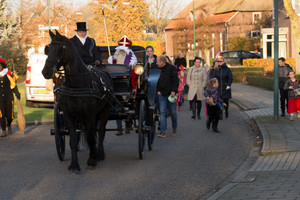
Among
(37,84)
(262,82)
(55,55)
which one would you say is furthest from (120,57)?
(262,82)

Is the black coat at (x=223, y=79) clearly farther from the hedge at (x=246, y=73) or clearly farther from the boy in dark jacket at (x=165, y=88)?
the hedge at (x=246, y=73)

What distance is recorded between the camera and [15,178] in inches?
326

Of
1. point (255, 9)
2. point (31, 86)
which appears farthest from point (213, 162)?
point (255, 9)

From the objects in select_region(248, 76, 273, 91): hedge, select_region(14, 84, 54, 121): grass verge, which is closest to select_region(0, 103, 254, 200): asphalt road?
select_region(14, 84, 54, 121): grass verge

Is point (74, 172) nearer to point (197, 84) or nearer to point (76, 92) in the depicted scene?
point (76, 92)

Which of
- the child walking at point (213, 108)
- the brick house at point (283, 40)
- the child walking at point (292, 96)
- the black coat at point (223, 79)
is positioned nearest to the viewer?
the child walking at point (213, 108)

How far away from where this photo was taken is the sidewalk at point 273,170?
654 centimetres

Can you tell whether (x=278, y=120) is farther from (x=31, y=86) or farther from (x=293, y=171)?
(x=31, y=86)

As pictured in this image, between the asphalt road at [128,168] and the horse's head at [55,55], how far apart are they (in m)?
1.52

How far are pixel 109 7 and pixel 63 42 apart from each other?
187 ft

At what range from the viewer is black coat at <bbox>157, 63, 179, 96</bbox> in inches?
503

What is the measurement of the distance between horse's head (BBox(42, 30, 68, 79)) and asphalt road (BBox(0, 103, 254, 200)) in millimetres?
1524

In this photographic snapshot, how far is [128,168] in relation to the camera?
8.97 metres

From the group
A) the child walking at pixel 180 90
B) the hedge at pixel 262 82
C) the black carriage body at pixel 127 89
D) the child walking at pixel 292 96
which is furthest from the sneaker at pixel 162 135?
the hedge at pixel 262 82
